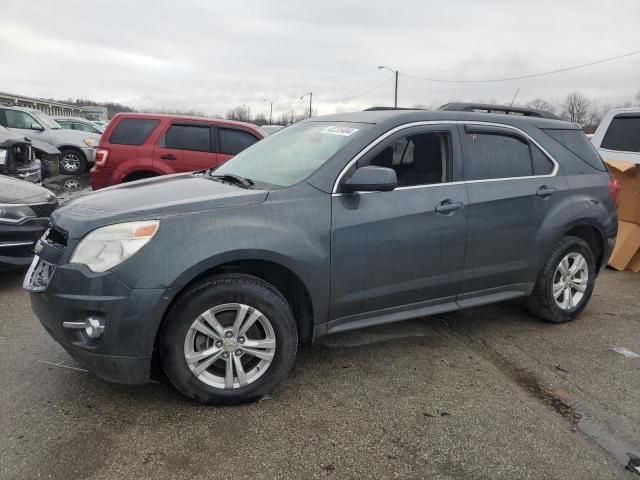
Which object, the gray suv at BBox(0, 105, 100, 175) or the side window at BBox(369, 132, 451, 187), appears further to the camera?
the gray suv at BBox(0, 105, 100, 175)

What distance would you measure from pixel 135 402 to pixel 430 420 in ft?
5.67

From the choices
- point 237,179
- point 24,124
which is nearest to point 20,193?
point 237,179

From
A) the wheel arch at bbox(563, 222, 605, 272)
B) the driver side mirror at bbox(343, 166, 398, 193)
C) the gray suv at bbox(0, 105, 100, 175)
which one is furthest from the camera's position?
the gray suv at bbox(0, 105, 100, 175)

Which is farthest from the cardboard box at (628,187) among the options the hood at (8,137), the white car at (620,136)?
the hood at (8,137)

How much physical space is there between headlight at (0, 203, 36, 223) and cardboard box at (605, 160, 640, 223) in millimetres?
6769

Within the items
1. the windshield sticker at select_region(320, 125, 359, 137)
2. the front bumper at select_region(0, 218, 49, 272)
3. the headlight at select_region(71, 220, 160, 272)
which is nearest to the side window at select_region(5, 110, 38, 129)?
the front bumper at select_region(0, 218, 49, 272)

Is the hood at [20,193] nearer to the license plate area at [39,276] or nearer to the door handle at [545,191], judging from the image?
the license plate area at [39,276]

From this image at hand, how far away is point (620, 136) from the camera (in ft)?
23.7

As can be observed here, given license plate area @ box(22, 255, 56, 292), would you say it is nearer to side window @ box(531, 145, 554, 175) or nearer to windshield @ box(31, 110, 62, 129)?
side window @ box(531, 145, 554, 175)

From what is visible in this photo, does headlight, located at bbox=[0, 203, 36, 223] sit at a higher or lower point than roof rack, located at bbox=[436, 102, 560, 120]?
lower

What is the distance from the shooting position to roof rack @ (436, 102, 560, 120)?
14.4 feet

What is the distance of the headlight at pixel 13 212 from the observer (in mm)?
4836

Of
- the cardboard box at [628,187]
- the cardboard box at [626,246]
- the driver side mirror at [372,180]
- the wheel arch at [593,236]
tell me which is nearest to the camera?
the driver side mirror at [372,180]

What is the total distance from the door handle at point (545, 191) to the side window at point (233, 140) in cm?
504
